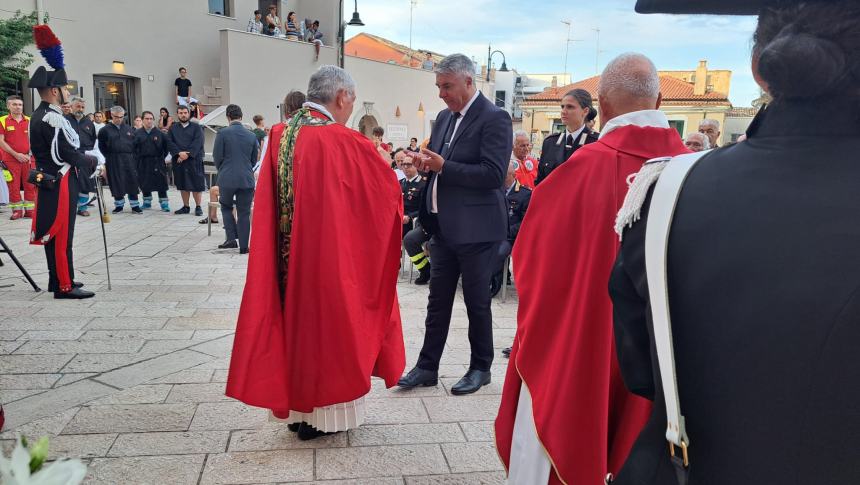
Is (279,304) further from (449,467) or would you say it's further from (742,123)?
(742,123)

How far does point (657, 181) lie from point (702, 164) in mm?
93

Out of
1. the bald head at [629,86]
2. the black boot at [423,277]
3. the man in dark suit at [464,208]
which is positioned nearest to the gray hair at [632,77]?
the bald head at [629,86]

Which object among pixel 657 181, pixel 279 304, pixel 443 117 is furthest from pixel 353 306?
pixel 657 181

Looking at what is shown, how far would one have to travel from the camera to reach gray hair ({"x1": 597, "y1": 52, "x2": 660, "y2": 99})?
203cm

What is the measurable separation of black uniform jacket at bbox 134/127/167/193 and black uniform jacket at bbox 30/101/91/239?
6.57 metres

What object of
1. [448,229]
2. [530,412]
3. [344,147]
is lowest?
[530,412]

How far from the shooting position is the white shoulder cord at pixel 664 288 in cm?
109

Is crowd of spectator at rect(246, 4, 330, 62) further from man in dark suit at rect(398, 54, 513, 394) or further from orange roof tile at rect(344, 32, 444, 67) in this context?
man in dark suit at rect(398, 54, 513, 394)

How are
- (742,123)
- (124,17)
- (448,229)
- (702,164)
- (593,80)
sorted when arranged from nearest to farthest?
1. (702,164)
2. (448,229)
3. (124,17)
4. (742,123)
5. (593,80)


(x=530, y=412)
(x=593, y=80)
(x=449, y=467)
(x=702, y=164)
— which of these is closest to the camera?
(x=702, y=164)

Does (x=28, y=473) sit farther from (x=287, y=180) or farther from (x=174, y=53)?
(x=174, y=53)

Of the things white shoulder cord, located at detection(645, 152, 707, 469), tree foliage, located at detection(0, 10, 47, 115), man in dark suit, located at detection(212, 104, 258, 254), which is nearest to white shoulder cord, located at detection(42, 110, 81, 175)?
man in dark suit, located at detection(212, 104, 258, 254)

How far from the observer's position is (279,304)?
9.58ft

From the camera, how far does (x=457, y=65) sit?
348cm
